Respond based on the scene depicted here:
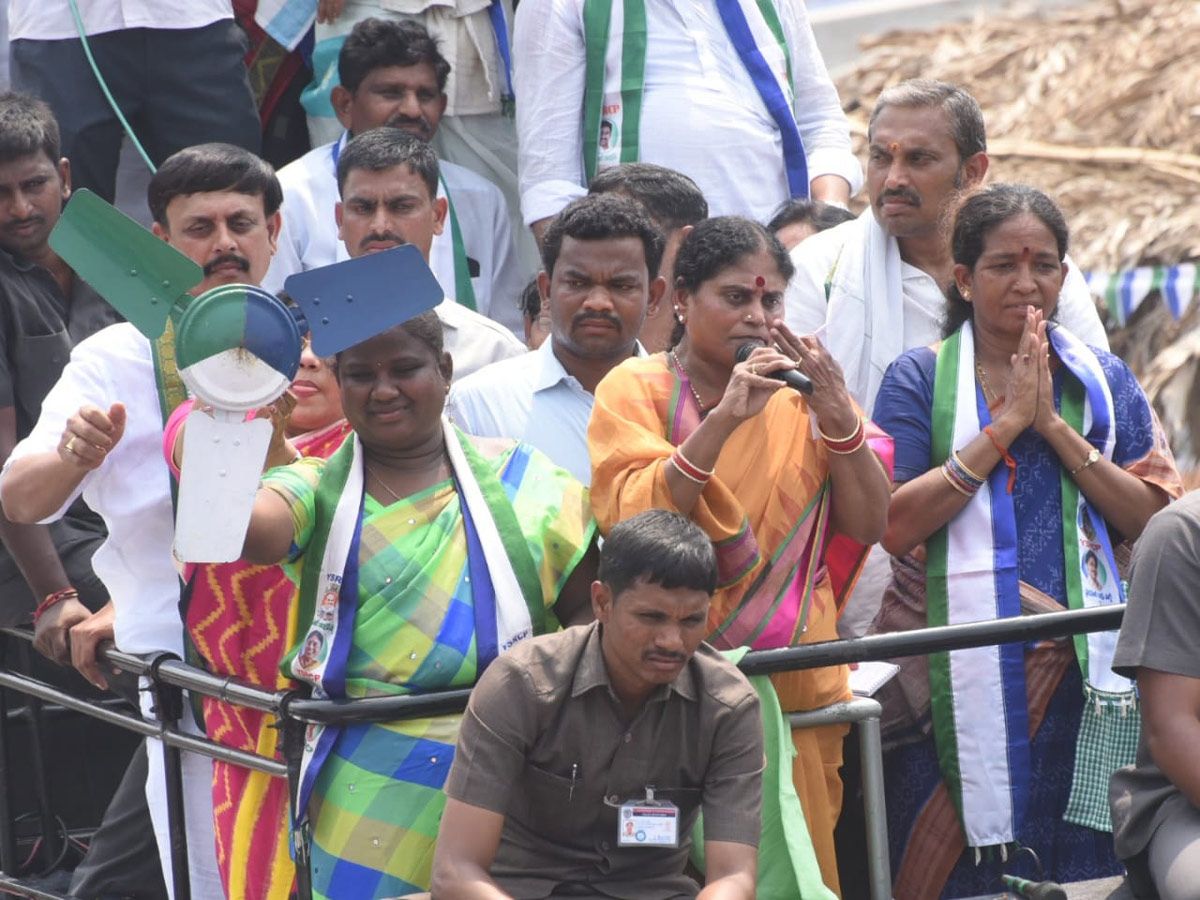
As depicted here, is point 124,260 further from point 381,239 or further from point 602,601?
point 381,239

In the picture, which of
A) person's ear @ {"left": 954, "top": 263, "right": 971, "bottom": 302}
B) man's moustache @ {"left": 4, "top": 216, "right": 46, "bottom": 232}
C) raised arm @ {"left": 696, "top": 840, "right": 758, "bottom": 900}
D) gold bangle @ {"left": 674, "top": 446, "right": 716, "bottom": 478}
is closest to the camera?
raised arm @ {"left": 696, "top": 840, "right": 758, "bottom": 900}

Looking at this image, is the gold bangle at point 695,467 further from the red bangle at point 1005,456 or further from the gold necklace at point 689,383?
the red bangle at point 1005,456

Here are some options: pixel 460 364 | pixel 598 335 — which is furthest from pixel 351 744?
pixel 460 364

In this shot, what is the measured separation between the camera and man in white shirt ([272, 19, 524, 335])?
235 inches

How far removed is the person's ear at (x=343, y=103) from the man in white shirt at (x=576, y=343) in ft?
5.59

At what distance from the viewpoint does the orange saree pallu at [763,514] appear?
4004mm

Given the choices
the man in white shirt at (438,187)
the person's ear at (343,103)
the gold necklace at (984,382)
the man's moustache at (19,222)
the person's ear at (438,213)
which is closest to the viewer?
the gold necklace at (984,382)

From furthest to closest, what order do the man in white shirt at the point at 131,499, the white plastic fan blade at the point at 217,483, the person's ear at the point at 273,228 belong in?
the person's ear at the point at 273,228 → the man in white shirt at the point at 131,499 → the white plastic fan blade at the point at 217,483

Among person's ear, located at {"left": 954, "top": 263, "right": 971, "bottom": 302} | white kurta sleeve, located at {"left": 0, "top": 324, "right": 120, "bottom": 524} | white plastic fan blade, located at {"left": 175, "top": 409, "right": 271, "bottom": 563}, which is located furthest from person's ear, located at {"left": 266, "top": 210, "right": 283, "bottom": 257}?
person's ear, located at {"left": 954, "top": 263, "right": 971, "bottom": 302}

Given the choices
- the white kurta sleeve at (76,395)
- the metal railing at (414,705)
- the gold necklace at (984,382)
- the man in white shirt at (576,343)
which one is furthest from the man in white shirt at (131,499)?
the gold necklace at (984,382)

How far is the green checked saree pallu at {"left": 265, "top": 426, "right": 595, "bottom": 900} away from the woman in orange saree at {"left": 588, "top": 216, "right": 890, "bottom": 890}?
11.7 inches

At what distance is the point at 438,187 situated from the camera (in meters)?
5.93

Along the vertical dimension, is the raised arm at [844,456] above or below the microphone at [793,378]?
below

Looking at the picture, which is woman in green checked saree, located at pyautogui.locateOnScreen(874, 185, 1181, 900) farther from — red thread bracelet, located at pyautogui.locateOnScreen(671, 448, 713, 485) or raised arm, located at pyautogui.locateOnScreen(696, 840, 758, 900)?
raised arm, located at pyautogui.locateOnScreen(696, 840, 758, 900)
